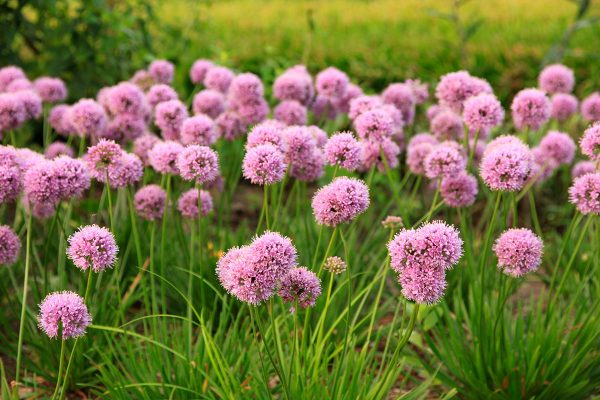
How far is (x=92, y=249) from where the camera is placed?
2176mm

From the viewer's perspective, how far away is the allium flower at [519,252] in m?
2.37

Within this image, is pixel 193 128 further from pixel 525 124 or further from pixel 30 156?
pixel 525 124

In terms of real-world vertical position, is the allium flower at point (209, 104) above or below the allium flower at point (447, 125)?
below

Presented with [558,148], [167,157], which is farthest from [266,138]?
[558,148]

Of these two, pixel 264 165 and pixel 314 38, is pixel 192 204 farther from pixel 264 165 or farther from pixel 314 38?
pixel 314 38

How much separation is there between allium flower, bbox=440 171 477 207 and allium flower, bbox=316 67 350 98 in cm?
82

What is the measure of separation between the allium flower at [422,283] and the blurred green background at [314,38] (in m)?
2.96

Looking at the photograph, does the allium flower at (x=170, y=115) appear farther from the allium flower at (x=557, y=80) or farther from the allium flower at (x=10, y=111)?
the allium flower at (x=557, y=80)

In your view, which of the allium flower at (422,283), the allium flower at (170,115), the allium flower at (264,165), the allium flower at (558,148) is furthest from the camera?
the allium flower at (558,148)

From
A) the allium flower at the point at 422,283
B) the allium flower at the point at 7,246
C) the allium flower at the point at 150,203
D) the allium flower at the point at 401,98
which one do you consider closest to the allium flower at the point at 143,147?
the allium flower at the point at 150,203

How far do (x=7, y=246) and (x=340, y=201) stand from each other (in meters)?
1.17

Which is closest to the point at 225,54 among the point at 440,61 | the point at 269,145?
the point at 440,61

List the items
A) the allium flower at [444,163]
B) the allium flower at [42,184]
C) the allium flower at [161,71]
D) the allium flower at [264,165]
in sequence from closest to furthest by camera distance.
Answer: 1. the allium flower at [264,165]
2. the allium flower at [42,184]
3. the allium flower at [444,163]
4. the allium flower at [161,71]

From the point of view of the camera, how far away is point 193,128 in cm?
298
